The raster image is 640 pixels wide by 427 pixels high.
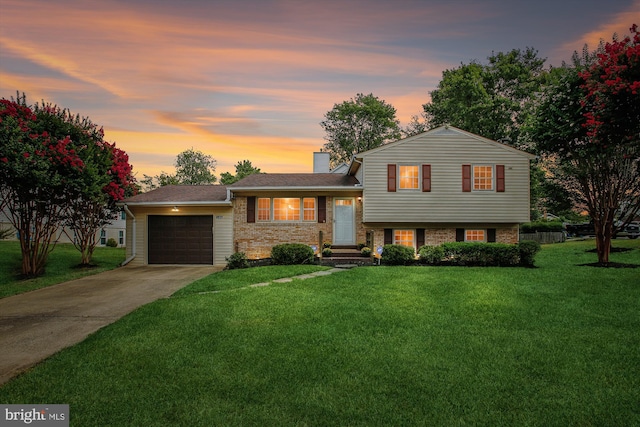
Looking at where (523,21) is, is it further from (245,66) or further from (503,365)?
(503,365)

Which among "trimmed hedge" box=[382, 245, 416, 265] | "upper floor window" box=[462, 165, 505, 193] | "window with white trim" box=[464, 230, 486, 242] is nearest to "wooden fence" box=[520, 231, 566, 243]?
"window with white trim" box=[464, 230, 486, 242]

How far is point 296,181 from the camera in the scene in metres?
17.6

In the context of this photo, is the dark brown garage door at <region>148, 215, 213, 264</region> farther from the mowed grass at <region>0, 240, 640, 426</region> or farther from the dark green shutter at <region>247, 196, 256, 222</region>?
the mowed grass at <region>0, 240, 640, 426</region>

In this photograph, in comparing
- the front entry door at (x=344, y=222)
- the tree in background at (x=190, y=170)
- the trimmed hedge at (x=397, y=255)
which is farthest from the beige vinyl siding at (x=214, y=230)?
the tree in background at (x=190, y=170)

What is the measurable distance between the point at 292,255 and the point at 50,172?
364 inches

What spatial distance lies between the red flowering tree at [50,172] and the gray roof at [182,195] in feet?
3.67

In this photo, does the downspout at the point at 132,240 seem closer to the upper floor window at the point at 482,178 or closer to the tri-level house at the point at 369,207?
the tri-level house at the point at 369,207

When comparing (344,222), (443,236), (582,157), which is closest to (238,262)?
(344,222)

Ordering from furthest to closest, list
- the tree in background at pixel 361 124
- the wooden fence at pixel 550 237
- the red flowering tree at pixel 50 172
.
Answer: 1. the tree in background at pixel 361 124
2. the wooden fence at pixel 550 237
3. the red flowering tree at pixel 50 172

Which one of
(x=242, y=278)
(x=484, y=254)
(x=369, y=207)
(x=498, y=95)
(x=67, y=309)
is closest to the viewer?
(x=67, y=309)

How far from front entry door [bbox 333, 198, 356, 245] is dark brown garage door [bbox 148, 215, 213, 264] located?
19.2ft

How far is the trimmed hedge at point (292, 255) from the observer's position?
13.7 metres

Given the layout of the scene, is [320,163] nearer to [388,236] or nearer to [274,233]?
[274,233]

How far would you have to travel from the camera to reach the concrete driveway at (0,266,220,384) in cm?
556
